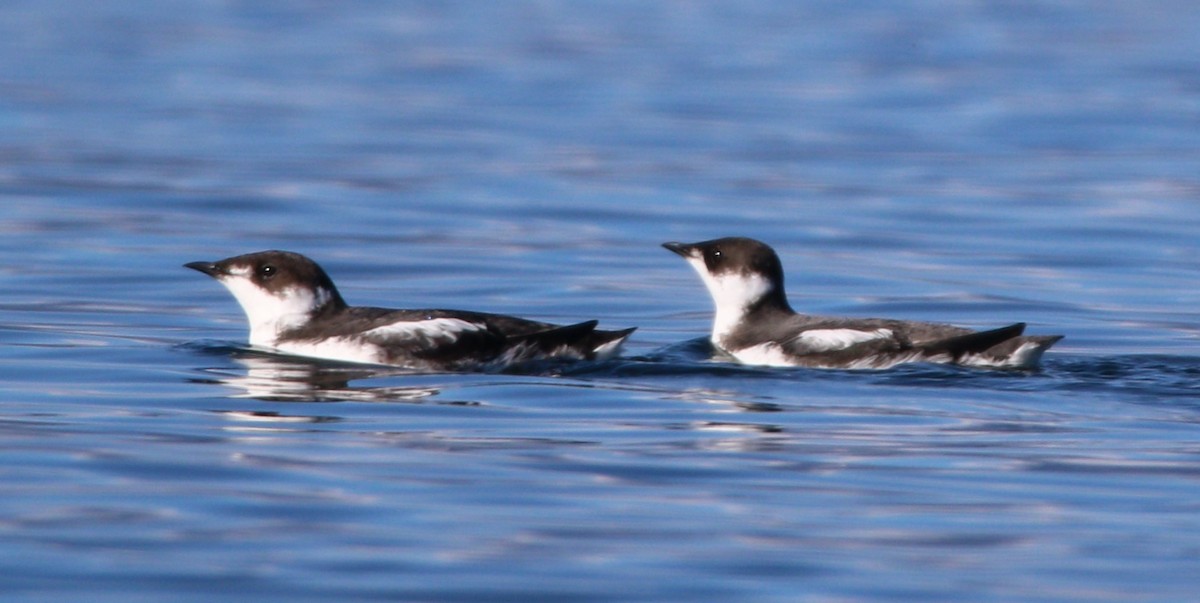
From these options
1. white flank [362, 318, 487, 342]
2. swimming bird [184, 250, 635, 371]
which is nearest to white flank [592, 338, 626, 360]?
swimming bird [184, 250, 635, 371]

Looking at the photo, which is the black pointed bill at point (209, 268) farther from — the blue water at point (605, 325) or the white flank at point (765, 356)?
the white flank at point (765, 356)

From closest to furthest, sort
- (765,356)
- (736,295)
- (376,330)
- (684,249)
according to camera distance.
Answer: (376,330), (765,356), (736,295), (684,249)

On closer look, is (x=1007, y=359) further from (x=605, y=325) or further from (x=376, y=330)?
(x=605, y=325)

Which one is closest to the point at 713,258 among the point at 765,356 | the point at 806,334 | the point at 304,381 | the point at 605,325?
the point at 765,356

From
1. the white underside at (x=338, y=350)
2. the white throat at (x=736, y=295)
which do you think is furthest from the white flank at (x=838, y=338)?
A: the white underside at (x=338, y=350)

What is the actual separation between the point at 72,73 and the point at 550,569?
31.4 m

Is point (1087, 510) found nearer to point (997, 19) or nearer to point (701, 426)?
point (701, 426)

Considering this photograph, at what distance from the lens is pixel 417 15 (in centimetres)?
5366

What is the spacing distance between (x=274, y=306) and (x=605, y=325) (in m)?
3.07

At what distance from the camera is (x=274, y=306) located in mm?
12508

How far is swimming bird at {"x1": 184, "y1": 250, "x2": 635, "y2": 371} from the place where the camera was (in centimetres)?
1184

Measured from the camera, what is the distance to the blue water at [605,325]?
763 centimetres

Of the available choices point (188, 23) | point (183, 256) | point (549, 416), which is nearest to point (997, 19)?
point (188, 23)

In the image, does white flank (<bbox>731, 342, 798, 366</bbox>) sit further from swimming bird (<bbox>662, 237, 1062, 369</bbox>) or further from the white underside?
the white underside
